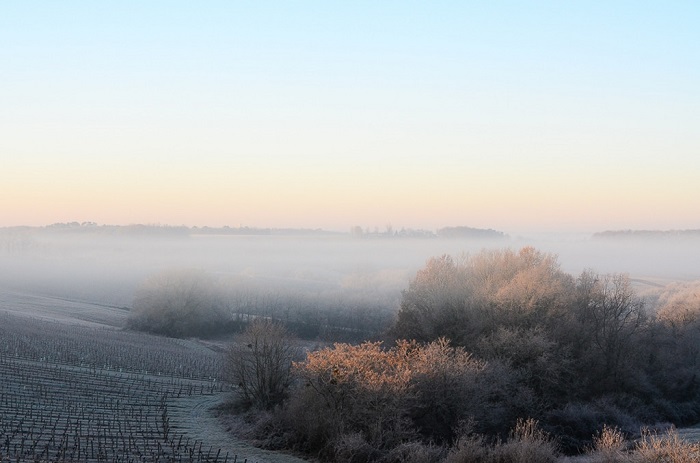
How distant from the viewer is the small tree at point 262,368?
4494cm

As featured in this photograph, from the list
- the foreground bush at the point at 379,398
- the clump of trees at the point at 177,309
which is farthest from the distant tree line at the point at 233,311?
the foreground bush at the point at 379,398

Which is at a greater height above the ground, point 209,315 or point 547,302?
point 547,302

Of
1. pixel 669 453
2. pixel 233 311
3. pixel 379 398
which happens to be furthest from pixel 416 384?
pixel 233 311

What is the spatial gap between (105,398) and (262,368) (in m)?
10.1

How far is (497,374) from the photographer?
42.7 meters

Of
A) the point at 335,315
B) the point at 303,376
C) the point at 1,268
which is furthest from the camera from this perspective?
the point at 1,268

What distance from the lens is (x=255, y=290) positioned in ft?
470

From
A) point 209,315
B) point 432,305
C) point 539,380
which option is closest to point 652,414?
point 539,380

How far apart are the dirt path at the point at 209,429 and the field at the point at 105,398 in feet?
0.21

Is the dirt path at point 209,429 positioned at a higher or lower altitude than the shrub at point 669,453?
lower

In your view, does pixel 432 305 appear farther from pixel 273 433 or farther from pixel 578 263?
pixel 578 263

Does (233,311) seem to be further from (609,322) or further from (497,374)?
(497,374)

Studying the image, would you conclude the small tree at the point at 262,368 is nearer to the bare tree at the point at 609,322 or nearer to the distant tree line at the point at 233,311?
the bare tree at the point at 609,322

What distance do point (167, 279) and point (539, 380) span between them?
71.8m
